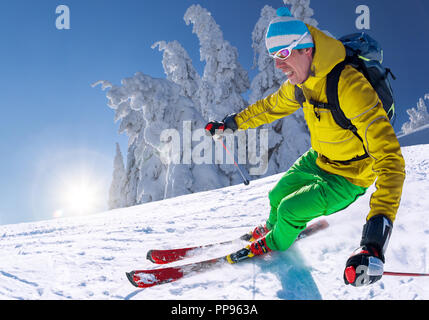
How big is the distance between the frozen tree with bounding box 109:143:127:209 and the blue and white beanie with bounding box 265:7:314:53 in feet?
93.5

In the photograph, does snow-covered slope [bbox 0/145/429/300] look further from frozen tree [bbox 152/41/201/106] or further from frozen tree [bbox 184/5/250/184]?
frozen tree [bbox 152/41/201/106]

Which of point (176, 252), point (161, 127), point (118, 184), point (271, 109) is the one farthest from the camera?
point (118, 184)

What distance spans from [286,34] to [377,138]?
1079mm

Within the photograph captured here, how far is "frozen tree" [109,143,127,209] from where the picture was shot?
93.2 ft

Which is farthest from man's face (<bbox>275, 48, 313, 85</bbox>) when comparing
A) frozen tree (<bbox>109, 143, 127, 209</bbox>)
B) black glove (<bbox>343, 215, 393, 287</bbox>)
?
frozen tree (<bbox>109, 143, 127, 209</bbox>)

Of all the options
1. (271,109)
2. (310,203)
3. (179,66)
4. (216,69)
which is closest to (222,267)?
(310,203)

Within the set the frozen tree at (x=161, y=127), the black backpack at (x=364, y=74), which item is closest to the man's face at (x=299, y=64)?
the black backpack at (x=364, y=74)

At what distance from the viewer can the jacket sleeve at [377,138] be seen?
143 cm

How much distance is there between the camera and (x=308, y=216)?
2.12 meters

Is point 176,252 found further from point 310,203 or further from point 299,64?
point 299,64

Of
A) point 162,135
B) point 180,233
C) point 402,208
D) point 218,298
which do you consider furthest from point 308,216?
point 162,135

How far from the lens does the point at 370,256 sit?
127cm

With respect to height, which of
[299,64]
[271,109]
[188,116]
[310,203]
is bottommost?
[310,203]

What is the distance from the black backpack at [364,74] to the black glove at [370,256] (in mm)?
768
